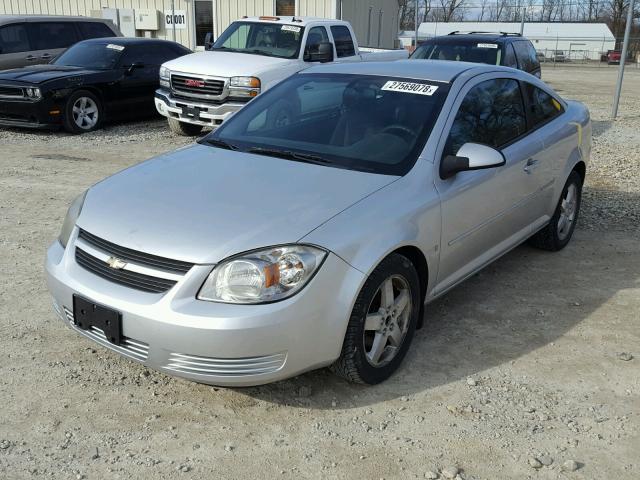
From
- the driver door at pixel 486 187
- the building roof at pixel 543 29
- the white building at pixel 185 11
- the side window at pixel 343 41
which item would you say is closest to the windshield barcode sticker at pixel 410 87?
the driver door at pixel 486 187

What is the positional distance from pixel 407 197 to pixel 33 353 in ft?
7.29

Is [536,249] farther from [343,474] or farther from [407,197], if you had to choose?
[343,474]

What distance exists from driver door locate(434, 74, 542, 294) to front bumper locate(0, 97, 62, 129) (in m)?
7.97

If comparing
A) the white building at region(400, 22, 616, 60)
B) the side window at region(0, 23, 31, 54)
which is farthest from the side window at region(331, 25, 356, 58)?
the white building at region(400, 22, 616, 60)

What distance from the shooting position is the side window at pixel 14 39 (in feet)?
42.4

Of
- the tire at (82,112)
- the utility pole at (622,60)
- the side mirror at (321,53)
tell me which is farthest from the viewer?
the utility pole at (622,60)

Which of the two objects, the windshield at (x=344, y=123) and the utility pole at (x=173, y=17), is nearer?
the windshield at (x=344, y=123)

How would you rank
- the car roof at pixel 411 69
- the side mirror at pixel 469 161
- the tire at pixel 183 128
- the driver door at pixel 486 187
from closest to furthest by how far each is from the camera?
the side mirror at pixel 469 161 → the driver door at pixel 486 187 → the car roof at pixel 411 69 → the tire at pixel 183 128

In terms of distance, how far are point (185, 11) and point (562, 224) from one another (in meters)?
19.8

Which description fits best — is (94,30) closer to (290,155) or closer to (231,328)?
(290,155)

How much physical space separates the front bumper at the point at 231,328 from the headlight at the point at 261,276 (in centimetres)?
4

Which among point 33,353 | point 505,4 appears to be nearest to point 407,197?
point 33,353

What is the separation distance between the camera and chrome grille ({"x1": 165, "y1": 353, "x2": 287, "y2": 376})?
9.66ft

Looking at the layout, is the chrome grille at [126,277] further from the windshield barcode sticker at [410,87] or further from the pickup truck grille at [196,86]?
the pickup truck grille at [196,86]
